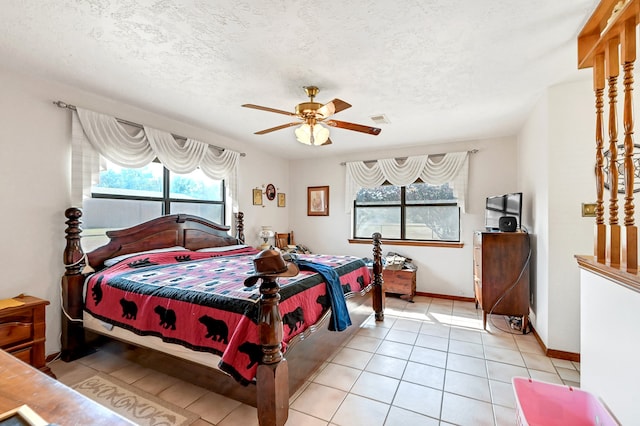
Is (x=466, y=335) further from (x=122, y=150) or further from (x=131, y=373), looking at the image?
(x=122, y=150)

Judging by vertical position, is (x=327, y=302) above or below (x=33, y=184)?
below

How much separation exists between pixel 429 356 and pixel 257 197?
3454 mm

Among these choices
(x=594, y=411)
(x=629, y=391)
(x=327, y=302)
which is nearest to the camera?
(x=629, y=391)

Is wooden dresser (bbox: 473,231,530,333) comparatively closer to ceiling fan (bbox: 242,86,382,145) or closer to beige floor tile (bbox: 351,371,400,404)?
beige floor tile (bbox: 351,371,400,404)

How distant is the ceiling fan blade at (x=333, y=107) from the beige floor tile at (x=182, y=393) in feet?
7.78

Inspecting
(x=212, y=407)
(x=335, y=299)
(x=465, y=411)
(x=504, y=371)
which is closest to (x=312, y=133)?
(x=335, y=299)

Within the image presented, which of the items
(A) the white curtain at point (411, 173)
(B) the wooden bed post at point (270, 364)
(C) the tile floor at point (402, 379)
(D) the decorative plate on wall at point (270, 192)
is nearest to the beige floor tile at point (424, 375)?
(C) the tile floor at point (402, 379)

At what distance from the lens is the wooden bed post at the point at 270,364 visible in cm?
160

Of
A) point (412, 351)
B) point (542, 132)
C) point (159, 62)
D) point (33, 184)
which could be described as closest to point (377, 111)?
point (542, 132)

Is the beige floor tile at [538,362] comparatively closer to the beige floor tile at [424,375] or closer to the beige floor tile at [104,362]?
the beige floor tile at [424,375]

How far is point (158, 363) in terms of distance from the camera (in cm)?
217

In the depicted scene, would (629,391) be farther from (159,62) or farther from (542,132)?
(159,62)

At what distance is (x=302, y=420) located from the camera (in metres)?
1.84

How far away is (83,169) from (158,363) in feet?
6.32
